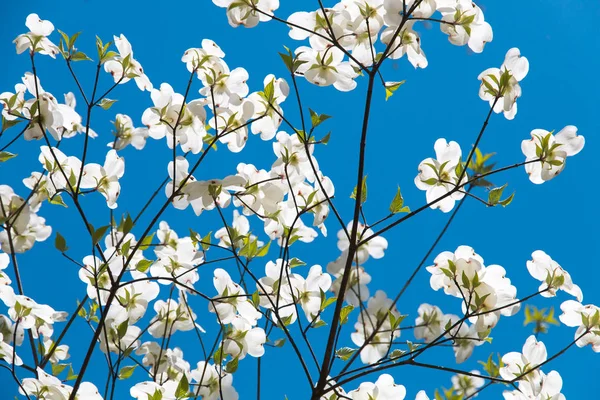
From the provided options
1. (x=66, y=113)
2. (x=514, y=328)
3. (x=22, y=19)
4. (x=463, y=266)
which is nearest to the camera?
(x=463, y=266)

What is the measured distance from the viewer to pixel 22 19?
69.2 inches

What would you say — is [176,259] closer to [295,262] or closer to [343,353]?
[295,262]

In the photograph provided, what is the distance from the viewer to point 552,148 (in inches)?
27.5

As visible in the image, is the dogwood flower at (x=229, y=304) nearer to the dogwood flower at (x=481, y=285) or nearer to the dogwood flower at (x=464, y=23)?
the dogwood flower at (x=481, y=285)

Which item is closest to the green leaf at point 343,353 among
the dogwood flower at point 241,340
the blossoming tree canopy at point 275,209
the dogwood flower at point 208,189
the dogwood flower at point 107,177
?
the blossoming tree canopy at point 275,209

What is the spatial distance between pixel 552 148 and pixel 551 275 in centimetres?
15

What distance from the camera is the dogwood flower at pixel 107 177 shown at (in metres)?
0.81

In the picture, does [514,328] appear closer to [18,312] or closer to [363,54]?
[363,54]

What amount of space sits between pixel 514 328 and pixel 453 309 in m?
0.24

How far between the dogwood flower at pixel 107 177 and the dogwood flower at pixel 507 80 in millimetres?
453

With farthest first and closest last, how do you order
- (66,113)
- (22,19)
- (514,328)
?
(514,328)
(22,19)
(66,113)

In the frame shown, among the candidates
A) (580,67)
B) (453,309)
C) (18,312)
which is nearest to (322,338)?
(453,309)

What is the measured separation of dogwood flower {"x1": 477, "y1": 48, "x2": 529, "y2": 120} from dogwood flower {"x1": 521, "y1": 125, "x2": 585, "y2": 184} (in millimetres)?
45

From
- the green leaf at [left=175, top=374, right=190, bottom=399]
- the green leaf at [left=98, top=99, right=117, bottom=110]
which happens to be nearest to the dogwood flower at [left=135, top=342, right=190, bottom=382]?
the green leaf at [left=175, top=374, right=190, bottom=399]
